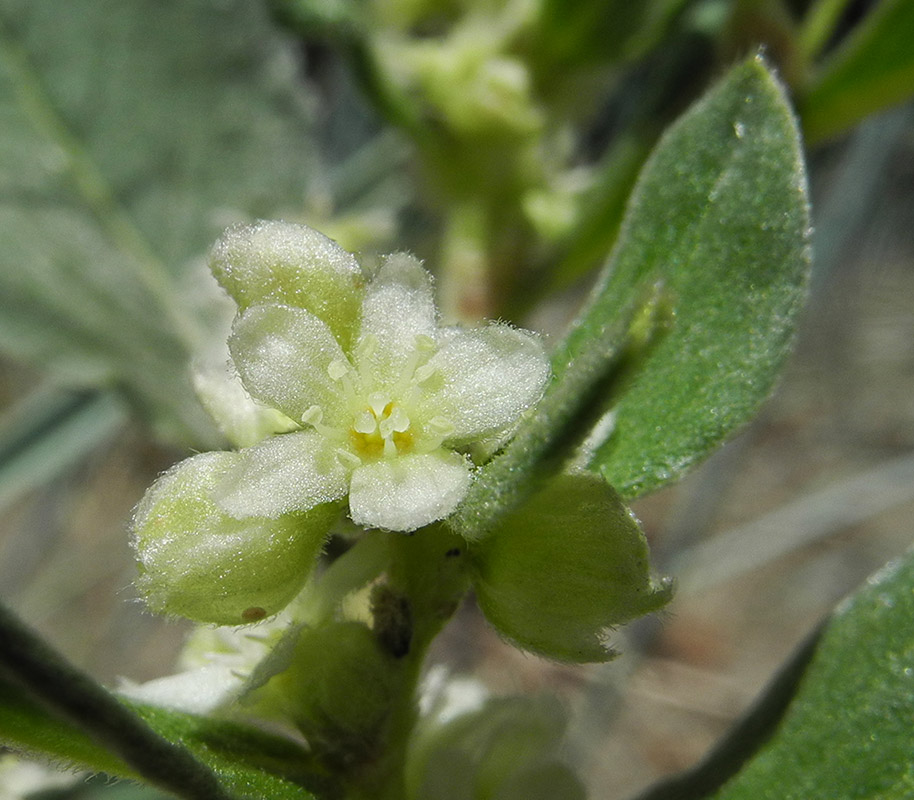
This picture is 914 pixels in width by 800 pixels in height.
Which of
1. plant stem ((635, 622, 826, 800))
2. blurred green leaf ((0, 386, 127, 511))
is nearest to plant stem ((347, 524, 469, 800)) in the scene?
plant stem ((635, 622, 826, 800))

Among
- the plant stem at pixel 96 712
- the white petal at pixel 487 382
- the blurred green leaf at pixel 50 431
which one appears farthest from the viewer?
the blurred green leaf at pixel 50 431

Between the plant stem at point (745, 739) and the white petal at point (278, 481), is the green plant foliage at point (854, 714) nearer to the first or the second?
the plant stem at point (745, 739)

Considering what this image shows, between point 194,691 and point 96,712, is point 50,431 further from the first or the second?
point 96,712

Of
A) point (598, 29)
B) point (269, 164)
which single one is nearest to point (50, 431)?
point (269, 164)

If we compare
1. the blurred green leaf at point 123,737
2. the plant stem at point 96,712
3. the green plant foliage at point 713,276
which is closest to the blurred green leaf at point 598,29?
the green plant foliage at point 713,276

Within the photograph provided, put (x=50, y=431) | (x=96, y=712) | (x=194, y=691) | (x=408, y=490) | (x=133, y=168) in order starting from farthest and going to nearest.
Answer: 1. (x=50, y=431)
2. (x=133, y=168)
3. (x=194, y=691)
4. (x=408, y=490)
5. (x=96, y=712)

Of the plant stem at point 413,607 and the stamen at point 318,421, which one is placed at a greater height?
the stamen at point 318,421
